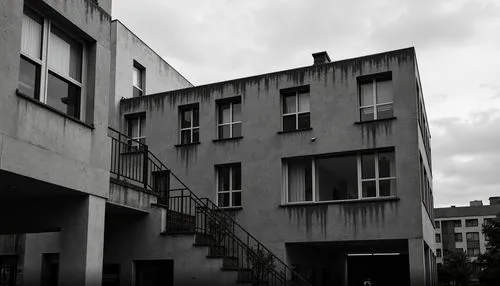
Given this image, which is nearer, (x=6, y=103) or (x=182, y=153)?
(x=6, y=103)

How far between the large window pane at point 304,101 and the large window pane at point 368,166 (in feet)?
9.46

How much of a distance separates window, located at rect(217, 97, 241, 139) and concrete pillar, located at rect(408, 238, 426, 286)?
A: 788cm

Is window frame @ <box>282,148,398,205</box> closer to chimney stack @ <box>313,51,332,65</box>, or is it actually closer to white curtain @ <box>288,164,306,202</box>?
white curtain @ <box>288,164,306,202</box>

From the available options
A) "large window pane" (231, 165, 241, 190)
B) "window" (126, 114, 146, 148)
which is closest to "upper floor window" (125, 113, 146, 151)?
"window" (126, 114, 146, 148)

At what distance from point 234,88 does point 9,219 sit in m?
11.5

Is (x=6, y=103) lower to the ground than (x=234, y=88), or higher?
lower

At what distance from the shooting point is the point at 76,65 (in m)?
12.1

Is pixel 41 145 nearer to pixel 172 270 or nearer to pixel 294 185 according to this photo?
pixel 172 270

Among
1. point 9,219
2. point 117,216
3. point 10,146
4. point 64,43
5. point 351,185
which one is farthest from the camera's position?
point 351,185

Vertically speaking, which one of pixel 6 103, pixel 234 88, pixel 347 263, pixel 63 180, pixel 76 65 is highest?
pixel 234 88

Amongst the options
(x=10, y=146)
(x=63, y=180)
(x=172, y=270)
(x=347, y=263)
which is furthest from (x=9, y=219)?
(x=347, y=263)

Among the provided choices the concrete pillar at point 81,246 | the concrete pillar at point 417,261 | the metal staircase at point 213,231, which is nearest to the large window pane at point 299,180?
the metal staircase at point 213,231

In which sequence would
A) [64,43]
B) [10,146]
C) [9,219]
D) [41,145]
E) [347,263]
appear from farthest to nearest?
1. [347,263]
2. [9,219]
3. [64,43]
4. [41,145]
5. [10,146]

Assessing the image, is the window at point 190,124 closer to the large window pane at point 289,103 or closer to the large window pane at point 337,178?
the large window pane at point 289,103
